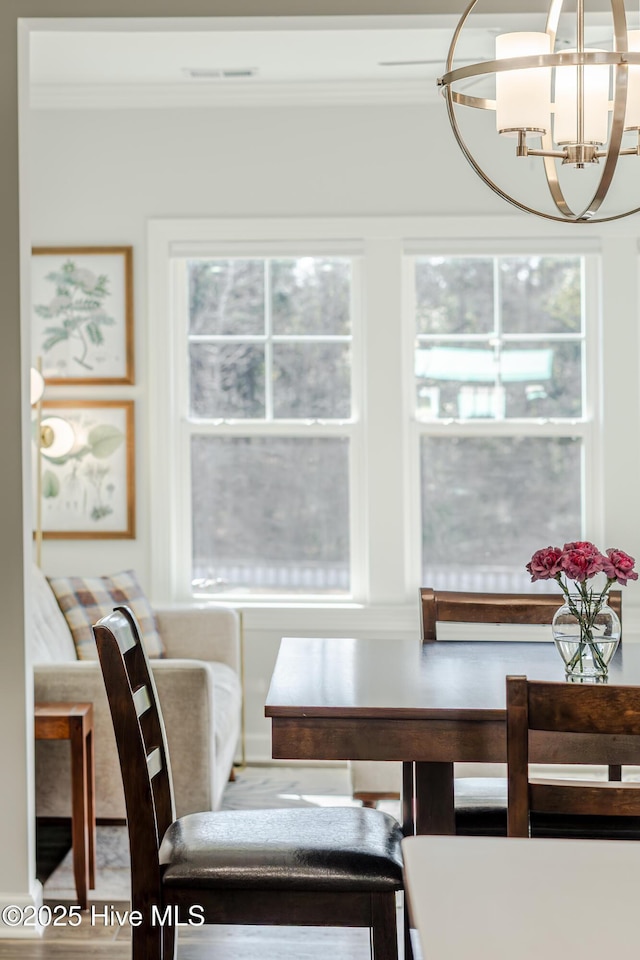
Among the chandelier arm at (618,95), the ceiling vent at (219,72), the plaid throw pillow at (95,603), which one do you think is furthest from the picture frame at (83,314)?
the chandelier arm at (618,95)

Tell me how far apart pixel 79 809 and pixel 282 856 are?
1199mm

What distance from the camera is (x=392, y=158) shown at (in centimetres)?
430

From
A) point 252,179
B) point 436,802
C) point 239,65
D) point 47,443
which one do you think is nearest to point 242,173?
point 252,179

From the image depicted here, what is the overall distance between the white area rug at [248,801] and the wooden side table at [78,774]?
0.36ft

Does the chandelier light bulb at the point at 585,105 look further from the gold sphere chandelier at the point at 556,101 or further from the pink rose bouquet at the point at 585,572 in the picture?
the pink rose bouquet at the point at 585,572

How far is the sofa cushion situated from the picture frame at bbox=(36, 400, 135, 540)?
0.71 m

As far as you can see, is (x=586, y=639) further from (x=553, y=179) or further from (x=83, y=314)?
(x=83, y=314)

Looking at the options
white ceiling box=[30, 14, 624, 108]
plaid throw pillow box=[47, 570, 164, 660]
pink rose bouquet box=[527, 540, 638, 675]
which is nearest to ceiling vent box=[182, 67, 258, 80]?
white ceiling box=[30, 14, 624, 108]

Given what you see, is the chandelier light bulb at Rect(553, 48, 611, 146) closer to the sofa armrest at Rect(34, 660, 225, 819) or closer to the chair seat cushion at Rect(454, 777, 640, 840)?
the chair seat cushion at Rect(454, 777, 640, 840)

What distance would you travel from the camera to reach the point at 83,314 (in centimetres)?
439

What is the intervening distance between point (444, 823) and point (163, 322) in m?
2.85

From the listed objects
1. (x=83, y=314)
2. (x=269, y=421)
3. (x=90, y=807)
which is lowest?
(x=90, y=807)

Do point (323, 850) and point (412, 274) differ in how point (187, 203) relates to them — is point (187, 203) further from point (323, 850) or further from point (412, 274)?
point (323, 850)

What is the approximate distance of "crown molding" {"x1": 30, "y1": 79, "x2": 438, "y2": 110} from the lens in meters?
4.24
